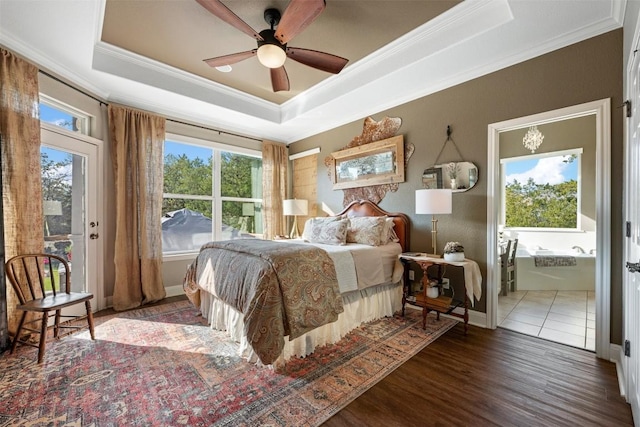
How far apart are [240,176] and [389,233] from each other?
291 centimetres

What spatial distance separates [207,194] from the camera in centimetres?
451

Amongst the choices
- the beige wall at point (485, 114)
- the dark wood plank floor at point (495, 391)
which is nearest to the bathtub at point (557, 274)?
the beige wall at point (485, 114)

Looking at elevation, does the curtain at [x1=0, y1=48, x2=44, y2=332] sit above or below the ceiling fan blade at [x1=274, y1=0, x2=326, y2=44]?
below

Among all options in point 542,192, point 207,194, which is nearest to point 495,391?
point 207,194

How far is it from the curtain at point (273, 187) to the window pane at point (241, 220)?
191 mm

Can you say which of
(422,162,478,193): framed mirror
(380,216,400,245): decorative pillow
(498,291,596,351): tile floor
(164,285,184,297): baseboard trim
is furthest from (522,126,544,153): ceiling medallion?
(164,285,184,297): baseboard trim

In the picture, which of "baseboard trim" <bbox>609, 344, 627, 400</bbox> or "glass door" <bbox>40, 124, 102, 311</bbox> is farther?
"glass door" <bbox>40, 124, 102, 311</bbox>

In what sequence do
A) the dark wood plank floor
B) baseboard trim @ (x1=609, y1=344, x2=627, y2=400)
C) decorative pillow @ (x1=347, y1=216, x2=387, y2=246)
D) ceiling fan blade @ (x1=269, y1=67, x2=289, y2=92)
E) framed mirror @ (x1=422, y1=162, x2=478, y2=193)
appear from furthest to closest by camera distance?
1. decorative pillow @ (x1=347, y1=216, x2=387, y2=246)
2. framed mirror @ (x1=422, y1=162, x2=478, y2=193)
3. ceiling fan blade @ (x1=269, y1=67, x2=289, y2=92)
4. baseboard trim @ (x1=609, y1=344, x2=627, y2=400)
5. the dark wood plank floor

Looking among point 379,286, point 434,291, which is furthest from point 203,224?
point 434,291

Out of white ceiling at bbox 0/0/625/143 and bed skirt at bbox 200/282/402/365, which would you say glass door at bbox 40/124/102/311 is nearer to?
white ceiling at bbox 0/0/625/143

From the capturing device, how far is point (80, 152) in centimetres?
311

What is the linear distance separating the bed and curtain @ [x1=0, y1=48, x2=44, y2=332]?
1418mm

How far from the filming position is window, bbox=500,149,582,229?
4941mm

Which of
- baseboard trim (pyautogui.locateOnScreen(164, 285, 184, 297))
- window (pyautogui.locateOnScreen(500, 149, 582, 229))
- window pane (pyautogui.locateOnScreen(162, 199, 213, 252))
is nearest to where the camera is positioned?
baseboard trim (pyautogui.locateOnScreen(164, 285, 184, 297))
